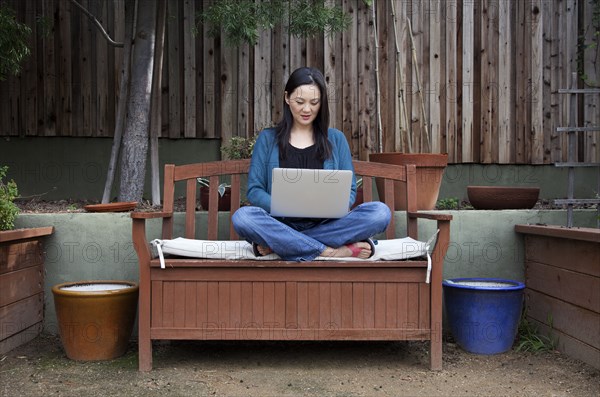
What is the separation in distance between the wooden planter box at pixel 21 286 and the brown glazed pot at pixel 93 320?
26 cm

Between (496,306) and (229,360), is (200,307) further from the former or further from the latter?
(496,306)

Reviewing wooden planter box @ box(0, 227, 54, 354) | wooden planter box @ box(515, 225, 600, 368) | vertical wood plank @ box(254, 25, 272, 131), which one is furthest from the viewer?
vertical wood plank @ box(254, 25, 272, 131)

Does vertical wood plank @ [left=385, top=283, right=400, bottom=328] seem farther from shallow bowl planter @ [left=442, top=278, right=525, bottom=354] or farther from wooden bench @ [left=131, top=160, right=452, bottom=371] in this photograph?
shallow bowl planter @ [left=442, top=278, right=525, bottom=354]

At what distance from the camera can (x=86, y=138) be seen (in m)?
5.22

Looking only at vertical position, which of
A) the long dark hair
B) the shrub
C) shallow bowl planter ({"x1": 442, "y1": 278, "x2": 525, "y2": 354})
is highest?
the long dark hair

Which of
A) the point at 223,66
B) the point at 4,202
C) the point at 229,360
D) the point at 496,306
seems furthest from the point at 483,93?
the point at 4,202

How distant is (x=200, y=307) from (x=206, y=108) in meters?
2.38

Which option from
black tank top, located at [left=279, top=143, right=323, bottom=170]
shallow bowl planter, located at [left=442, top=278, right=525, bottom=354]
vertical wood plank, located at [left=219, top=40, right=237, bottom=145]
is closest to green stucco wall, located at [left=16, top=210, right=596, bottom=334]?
shallow bowl planter, located at [left=442, top=278, right=525, bottom=354]

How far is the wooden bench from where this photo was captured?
3.21 metres

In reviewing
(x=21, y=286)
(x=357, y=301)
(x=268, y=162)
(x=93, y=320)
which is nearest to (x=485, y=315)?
(x=357, y=301)

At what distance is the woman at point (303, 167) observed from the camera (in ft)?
10.4

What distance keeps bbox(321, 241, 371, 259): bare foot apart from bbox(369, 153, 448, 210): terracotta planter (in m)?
0.98

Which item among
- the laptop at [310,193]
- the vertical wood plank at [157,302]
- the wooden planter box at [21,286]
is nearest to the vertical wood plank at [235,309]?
the vertical wood plank at [157,302]

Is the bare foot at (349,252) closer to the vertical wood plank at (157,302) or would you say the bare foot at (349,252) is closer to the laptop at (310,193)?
the laptop at (310,193)
